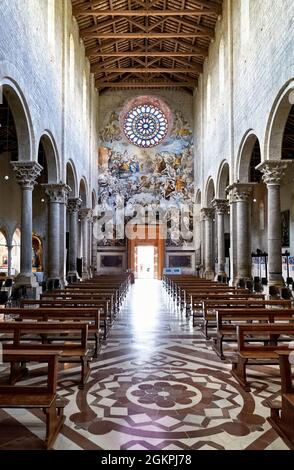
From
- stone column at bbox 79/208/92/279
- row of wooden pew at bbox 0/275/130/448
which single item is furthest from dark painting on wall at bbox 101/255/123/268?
row of wooden pew at bbox 0/275/130/448

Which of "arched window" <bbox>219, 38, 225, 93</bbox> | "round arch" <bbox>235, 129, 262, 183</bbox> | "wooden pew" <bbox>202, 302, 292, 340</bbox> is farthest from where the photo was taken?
"arched window" <bbox>219, 38, 225, 93</bbox>

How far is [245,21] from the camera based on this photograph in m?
15.0

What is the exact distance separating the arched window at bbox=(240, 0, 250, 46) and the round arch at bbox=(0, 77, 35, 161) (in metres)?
9.01

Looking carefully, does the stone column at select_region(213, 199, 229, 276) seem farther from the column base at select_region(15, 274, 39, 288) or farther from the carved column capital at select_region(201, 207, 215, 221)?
the column base at select_region(15, 274, 39, 288)

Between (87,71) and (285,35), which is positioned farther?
(87,71)

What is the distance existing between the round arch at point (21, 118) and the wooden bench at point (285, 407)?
1030cm

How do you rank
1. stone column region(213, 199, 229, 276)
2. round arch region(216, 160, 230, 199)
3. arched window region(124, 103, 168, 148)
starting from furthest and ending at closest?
1. arched window region(124, 103, 168, 148)
2. stone column region(213, 199, 229, 276)
3. round arch region(216, 160, 230, 199)

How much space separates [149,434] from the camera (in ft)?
12.8

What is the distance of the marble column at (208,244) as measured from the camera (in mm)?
24672

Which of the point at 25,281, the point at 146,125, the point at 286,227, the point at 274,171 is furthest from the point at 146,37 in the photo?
the point at 25,281

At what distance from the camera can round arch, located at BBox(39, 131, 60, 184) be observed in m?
15.6
